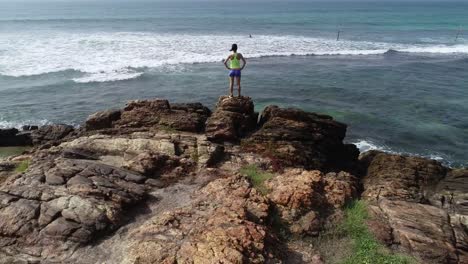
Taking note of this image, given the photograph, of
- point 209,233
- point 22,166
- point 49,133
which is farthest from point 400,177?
point 49,133

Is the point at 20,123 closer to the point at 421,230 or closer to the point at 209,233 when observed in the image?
the point at 209,233

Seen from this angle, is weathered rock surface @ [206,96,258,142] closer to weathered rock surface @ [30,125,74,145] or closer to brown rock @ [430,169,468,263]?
brown rock @ [430,169,468,263]

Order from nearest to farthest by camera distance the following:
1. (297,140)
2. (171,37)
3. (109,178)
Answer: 1. (109,178)
2. (297,140)
3. (171,37)

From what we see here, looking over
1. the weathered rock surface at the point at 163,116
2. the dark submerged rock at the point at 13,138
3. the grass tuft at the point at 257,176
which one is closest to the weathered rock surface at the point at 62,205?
the grass tuft at the point at 257,176

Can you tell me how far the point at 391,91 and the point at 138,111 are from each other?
22.6 meters

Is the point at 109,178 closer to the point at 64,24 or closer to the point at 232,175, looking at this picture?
the point at 232,175

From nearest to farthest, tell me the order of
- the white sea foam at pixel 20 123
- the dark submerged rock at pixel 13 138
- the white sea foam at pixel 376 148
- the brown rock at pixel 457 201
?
the brown rock at pixel 457 201
the dark submerged rock at pixel 13 138
the white sea foam at pixel 376 148
the white sea foam at pixel 20 123

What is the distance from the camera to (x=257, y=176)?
42.6 ft

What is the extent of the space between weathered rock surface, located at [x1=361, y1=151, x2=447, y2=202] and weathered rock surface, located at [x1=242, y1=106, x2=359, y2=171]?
1.41 meters

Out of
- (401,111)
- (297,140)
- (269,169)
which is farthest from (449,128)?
(269,169)

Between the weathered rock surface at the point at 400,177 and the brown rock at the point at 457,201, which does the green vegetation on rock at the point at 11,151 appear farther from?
the brown rock at the point at 457,201

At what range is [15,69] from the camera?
38.1 meters

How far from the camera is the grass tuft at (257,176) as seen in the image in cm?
1211

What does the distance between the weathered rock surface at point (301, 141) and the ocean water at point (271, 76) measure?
20.8ft
